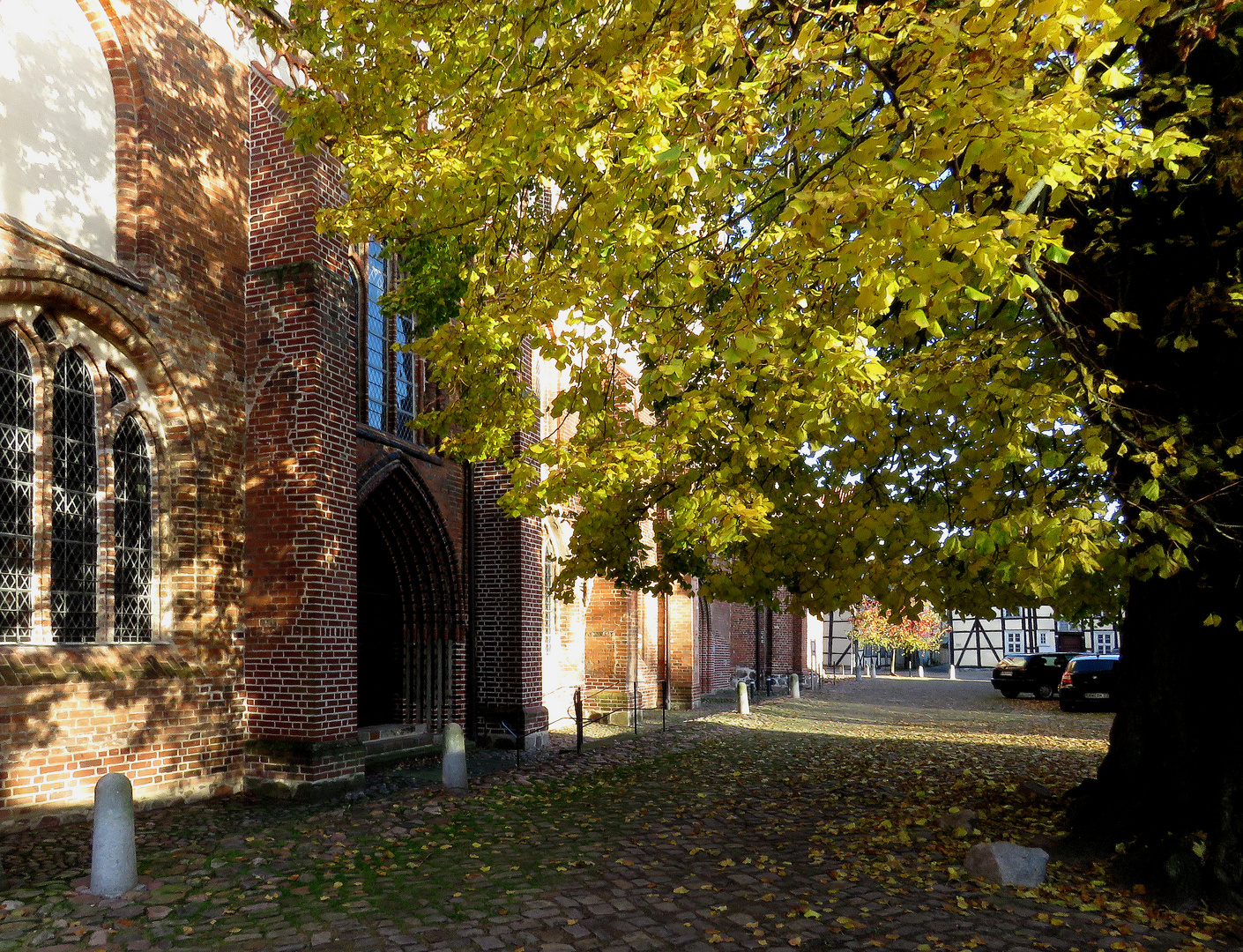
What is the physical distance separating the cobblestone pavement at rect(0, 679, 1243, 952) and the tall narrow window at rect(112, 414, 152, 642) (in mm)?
1839

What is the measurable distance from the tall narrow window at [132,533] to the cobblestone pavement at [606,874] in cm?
184

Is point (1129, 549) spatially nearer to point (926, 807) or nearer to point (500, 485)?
point (926, 807)

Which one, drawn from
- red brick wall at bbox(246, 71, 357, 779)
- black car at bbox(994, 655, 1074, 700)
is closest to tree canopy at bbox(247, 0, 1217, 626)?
red brick wall at bbox(246, 71, 357, 779)

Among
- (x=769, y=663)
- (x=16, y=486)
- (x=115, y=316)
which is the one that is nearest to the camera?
(x=16, y=486)

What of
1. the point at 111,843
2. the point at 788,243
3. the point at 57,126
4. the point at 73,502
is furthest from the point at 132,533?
the point at 788,243

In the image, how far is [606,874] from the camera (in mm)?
6781

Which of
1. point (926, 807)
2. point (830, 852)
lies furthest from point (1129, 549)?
point (926, 807)

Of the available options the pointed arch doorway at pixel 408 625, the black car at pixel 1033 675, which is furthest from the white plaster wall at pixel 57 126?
the black car at pixel 1033 675

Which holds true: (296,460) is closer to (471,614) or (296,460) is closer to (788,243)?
(471,614)

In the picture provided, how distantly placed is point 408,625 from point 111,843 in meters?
7.65

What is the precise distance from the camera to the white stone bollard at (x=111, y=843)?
6.05 metres

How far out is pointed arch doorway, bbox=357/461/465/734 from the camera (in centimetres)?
1348

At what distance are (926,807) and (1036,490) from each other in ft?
14.7

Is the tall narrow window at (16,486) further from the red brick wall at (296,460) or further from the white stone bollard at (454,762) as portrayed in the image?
the white stone bollard at (454,762)
